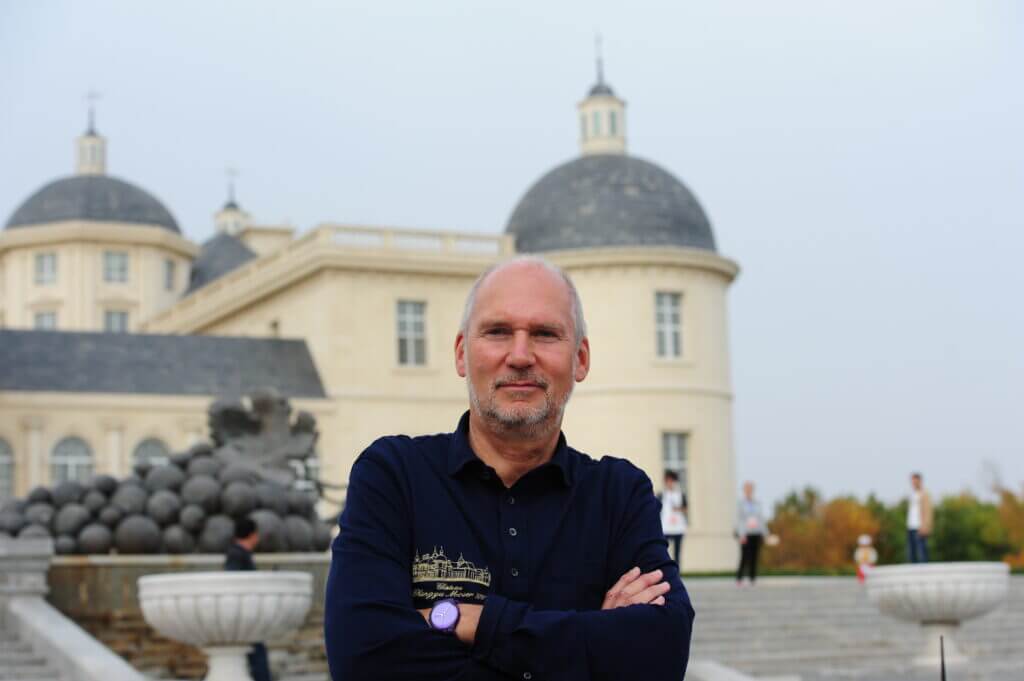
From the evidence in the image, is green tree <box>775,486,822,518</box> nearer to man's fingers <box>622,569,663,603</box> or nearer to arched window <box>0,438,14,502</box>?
arched window <box>0,438,14,502</box>

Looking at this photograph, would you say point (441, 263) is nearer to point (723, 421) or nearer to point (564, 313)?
point (723, 421)

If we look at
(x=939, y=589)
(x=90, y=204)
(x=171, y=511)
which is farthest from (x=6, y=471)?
(x=939, y=589)

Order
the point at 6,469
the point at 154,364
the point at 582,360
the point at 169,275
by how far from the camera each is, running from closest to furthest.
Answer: the point at 582,360, the point at 6,469, the point at 154,364, the point at 169,275

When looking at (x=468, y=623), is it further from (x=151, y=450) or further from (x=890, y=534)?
(x=890, y=534)

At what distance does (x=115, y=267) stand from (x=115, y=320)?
1886 millimetres

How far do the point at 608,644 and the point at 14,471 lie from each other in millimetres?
35056

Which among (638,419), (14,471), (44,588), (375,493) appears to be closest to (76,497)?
(44,588)

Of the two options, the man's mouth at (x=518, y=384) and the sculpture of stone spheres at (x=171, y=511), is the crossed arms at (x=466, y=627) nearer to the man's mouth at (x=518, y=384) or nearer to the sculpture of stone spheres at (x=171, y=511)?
the man's mouth at (x=518, y=384)

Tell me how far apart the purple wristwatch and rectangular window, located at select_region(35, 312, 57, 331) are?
56.9 m

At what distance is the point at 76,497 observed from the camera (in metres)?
15.2

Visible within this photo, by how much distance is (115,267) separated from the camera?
58.7 m

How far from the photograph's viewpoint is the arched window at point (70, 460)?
3684 centimetres

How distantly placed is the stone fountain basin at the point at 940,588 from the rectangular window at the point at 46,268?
48.3m

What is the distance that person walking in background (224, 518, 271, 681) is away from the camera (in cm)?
1143
